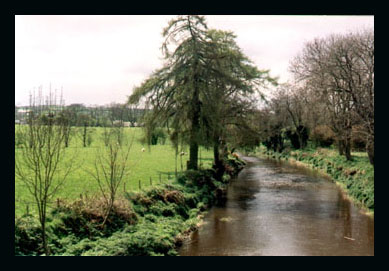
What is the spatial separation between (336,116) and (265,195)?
14.2m

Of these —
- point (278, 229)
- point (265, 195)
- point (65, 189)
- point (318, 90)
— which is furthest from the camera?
point (318, 90)

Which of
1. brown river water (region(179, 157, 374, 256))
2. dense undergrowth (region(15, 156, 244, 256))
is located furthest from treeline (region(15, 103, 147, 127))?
brown river water (region(179, 157, 374, 256))

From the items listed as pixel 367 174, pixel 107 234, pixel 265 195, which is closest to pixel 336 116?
pixel 367 174

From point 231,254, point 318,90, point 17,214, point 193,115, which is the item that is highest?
point 318,90

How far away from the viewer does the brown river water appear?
15.2 m

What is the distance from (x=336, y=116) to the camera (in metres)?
35.9

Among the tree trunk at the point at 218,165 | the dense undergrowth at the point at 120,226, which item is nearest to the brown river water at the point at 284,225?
the dense undergrowth at the point at 120,226

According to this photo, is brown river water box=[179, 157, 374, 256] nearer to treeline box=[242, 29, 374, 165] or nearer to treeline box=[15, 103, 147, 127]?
treeline box=[242, 29, 374, 165]

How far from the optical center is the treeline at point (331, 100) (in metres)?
25.9

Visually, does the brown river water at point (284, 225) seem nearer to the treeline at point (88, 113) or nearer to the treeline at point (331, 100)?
the treeline at point (331, 100)

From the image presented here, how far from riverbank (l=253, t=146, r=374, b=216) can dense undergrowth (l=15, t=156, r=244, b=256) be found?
11.2 m

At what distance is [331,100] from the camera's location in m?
39.9

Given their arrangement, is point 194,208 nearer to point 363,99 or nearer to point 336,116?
point 363,99

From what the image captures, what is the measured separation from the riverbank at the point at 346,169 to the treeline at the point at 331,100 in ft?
4.87
